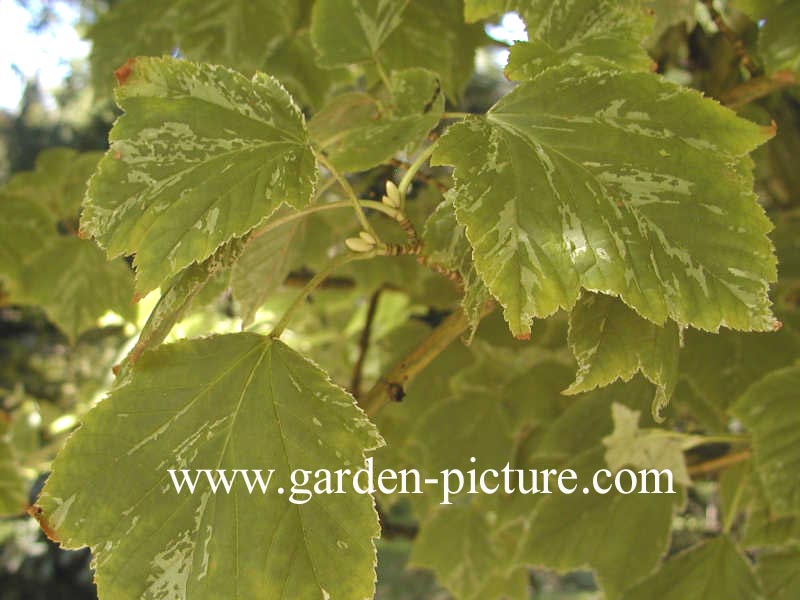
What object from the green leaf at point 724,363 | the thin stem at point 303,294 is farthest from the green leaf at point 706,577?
the thin stem at point 303,294

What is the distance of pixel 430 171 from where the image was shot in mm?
1026

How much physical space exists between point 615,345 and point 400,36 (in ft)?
1.59

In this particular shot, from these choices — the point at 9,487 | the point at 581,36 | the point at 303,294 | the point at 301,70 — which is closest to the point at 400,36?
the point at 301,70

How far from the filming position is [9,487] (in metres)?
1.05

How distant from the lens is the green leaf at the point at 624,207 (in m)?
0.41

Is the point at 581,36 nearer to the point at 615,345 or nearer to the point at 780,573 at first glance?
the point at 615,345

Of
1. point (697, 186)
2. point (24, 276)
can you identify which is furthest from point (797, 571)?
point (24, 276)

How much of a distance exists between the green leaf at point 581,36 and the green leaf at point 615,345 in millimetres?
145

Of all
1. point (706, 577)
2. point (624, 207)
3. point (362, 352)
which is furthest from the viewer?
point (362, 352)

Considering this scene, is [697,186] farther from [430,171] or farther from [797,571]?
[430,171]

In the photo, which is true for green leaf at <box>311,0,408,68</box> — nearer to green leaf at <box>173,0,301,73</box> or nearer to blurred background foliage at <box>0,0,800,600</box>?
blurred background foliage at <box>0,0,800,600</box>

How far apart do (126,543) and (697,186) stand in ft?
1.18

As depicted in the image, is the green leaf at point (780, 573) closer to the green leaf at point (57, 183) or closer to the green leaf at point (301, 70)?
the green leaf at point (301, 70)

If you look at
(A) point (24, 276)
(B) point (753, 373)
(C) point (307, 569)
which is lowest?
(C) point (307, 569)
